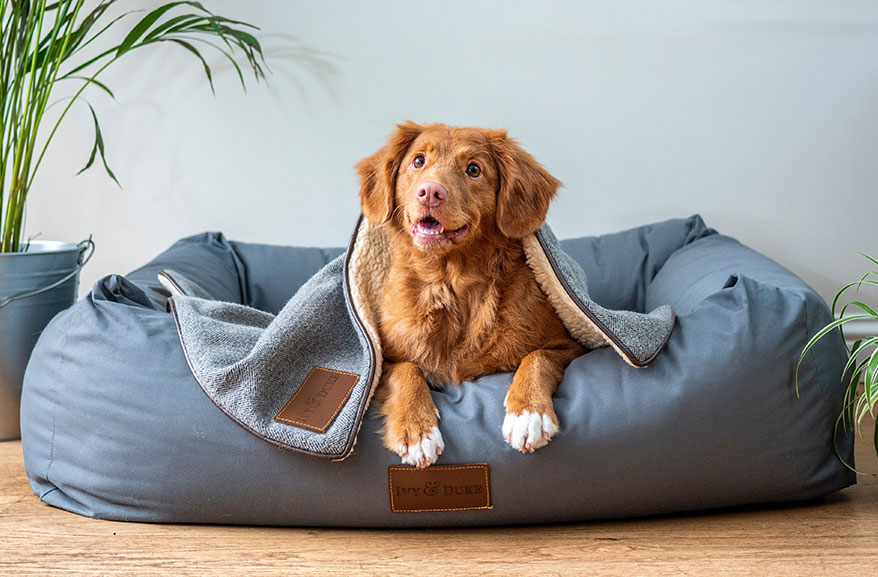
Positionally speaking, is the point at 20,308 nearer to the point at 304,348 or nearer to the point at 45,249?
the point at 45,249

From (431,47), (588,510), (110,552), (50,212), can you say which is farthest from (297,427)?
(50,212)

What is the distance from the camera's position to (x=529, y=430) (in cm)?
161

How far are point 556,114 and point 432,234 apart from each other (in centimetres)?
154

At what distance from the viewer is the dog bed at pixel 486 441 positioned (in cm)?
165

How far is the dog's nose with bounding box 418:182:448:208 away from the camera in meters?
1.66

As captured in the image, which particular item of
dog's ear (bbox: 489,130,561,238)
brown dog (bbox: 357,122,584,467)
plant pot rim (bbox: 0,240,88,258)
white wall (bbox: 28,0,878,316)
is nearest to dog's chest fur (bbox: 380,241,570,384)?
brown dog (bbox: 357,122,584,467)

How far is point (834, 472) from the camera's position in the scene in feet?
5.79

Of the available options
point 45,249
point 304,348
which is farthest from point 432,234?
point 45,249

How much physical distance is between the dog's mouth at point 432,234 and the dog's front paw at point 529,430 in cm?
40

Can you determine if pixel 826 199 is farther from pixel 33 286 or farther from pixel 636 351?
pixel 33 286

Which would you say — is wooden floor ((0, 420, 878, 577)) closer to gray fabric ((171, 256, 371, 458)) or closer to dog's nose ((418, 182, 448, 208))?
gray fabric ((171, 256, 371, 458))

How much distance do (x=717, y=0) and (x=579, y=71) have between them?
22.5 inches

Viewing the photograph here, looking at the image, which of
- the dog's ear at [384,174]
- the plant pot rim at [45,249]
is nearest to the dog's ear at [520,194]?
the dog's ear at [384,174]

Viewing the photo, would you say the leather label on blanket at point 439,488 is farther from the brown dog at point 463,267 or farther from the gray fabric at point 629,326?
the gray fabric at point 629,326
